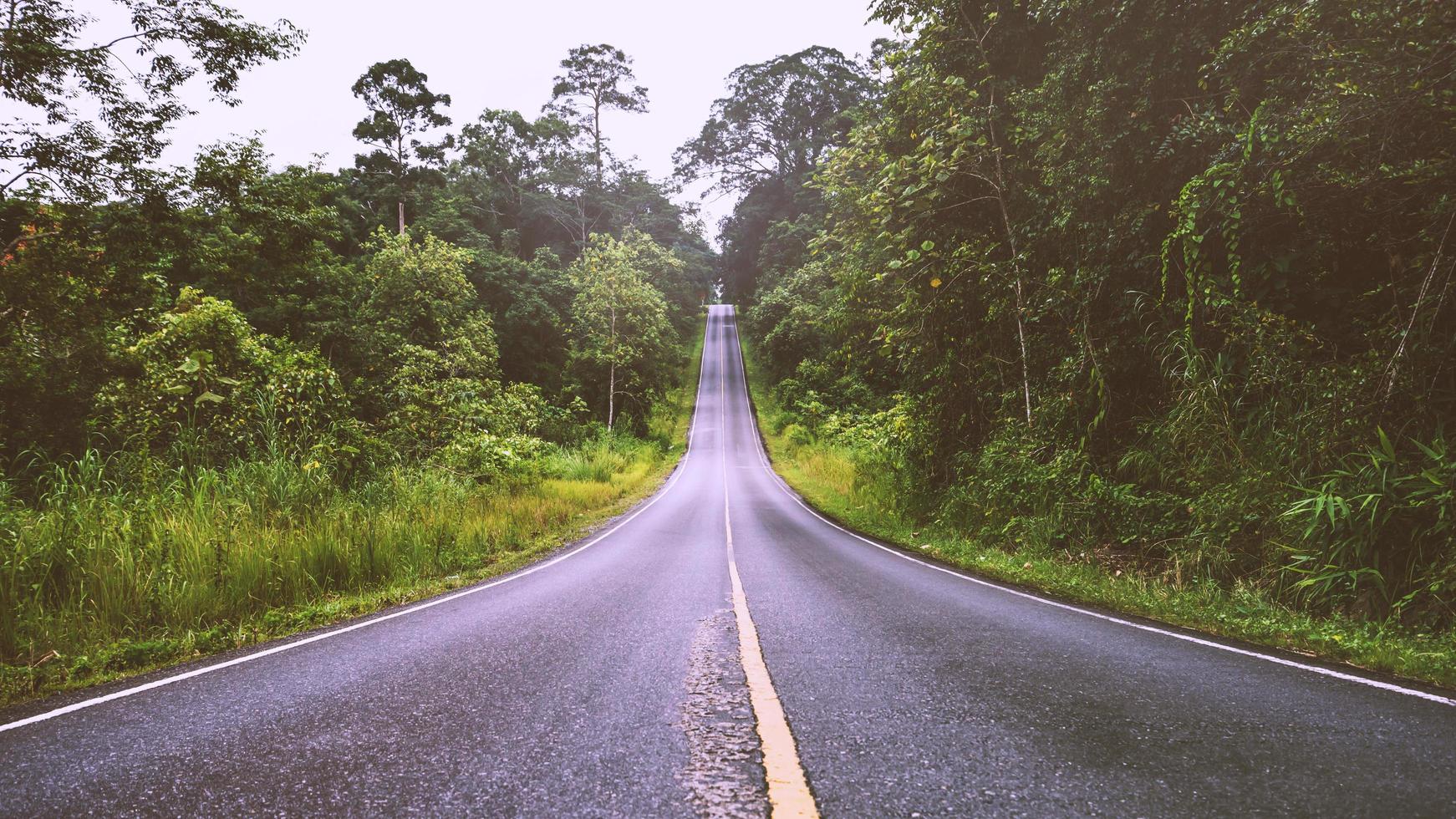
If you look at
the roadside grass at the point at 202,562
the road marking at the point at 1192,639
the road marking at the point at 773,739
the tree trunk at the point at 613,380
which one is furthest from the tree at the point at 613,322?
the road marking at the point at 773,739

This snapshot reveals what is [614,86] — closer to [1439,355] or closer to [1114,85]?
[1114,85]

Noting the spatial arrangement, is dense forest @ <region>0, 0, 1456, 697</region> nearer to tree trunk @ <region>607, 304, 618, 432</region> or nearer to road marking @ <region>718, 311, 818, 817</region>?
road marking @ <region>718, 311, 818, 817</region>

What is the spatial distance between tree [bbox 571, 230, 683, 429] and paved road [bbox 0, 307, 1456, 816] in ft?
87.0

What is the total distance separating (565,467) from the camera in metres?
18.6

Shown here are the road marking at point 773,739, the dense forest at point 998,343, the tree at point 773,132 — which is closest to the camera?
the road marking at point 773,739

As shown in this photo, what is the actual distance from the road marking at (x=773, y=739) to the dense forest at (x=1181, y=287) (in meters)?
4.84

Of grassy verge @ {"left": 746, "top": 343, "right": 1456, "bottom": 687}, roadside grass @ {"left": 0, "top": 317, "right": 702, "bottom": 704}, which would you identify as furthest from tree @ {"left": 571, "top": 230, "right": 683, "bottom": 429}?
roadside grass @ {"left": 0, "top": 317, "right": 702, "bottom": 704}

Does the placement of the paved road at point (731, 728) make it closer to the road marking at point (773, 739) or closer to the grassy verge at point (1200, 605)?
the road marking at point (773, 739)

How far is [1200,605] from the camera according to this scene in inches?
201

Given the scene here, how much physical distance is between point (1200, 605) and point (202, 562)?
8.96m

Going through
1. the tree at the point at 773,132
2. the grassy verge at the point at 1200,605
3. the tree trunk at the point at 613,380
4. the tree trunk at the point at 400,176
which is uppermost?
the tree at the point at 773,132

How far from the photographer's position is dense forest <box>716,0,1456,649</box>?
4723 millimetres

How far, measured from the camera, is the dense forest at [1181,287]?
186 inches

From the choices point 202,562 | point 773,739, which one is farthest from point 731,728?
point 202,562
